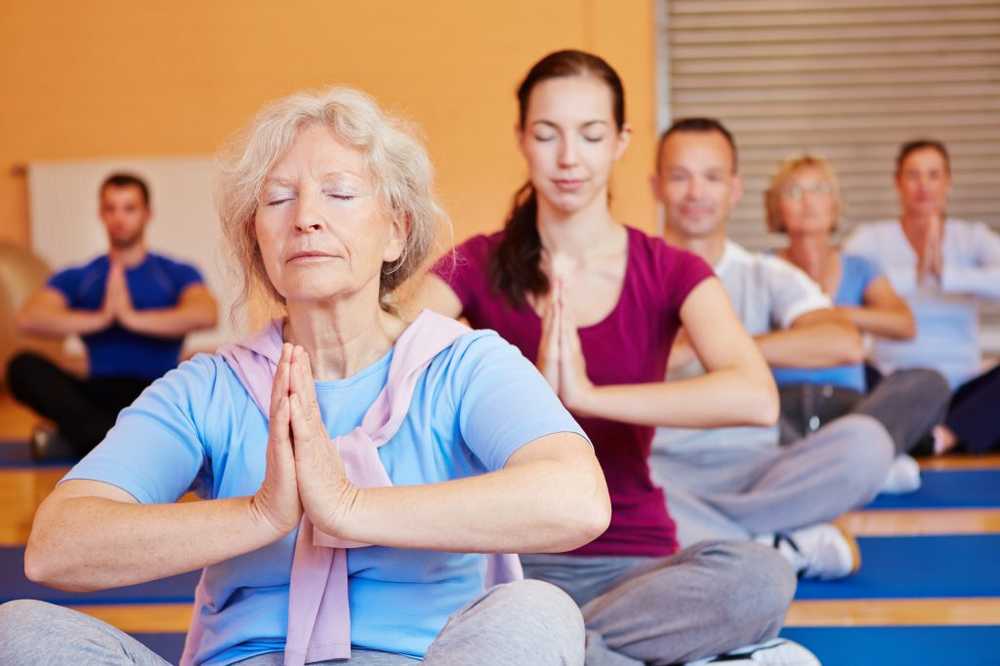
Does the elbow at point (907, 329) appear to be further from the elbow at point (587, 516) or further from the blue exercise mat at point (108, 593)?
the elbow at point (587, 516)

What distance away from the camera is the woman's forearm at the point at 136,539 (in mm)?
1444

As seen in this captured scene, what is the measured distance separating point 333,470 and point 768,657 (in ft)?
3.03

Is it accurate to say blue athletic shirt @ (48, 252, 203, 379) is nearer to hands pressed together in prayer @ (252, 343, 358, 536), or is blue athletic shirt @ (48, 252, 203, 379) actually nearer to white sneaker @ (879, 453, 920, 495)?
white sneaker @ (879, 453, 920, 495)

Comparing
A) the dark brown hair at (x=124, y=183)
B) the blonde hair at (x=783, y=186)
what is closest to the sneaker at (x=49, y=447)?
the dark brown hair at (x=124, y=183)

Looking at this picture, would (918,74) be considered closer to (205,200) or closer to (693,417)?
(205,200)

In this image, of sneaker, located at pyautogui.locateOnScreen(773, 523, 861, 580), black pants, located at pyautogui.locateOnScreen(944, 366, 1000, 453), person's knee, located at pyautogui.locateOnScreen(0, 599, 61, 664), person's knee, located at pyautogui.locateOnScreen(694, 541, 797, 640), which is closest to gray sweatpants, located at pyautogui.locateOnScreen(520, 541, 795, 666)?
person's knee, located at pyautogui.locateOnScreen(694, 541, 797, 640)

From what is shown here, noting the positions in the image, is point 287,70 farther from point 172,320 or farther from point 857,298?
point 857,298

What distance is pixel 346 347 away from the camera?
5.53 ft

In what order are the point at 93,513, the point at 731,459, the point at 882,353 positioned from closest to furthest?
1. the point at 93,513
2. the point at 731,459
3. the point at 882,353

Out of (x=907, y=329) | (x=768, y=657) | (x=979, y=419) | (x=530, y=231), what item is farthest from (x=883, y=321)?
(x=768, y=657)

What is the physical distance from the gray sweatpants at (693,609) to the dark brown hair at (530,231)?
53cm

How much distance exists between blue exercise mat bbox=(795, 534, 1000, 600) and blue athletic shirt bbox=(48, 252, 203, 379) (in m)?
2.90

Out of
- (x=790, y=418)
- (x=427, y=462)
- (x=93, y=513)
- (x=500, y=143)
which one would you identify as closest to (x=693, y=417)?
(x=427, y=462)

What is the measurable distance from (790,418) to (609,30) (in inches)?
143
